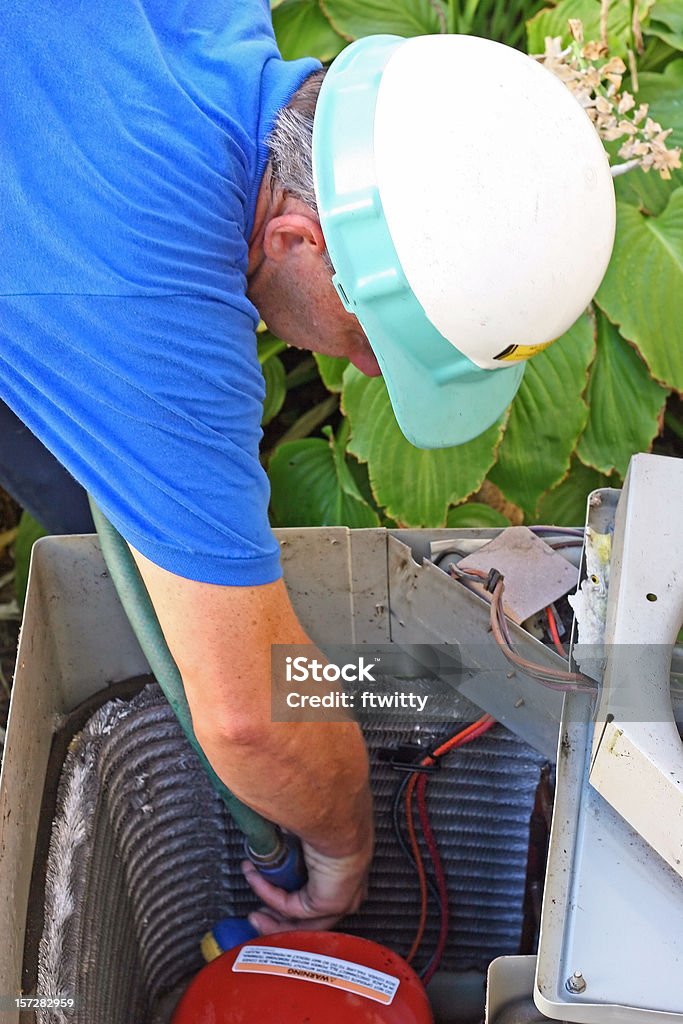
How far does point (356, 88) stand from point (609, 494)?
35 centimetres

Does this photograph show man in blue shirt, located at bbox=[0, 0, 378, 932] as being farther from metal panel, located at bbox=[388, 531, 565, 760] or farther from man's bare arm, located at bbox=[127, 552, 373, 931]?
metal panel, located at bbox=[388, 531, 565, 760]

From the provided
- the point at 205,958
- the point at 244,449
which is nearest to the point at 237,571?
the point at 244,449

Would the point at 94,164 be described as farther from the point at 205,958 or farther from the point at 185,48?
the point at 205,958

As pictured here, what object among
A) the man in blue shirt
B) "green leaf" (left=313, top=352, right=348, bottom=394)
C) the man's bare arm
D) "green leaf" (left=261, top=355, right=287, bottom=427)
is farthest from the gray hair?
"green leaf" (left=261, top=355, right=287, bottom=427)

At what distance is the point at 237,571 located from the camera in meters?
0.70

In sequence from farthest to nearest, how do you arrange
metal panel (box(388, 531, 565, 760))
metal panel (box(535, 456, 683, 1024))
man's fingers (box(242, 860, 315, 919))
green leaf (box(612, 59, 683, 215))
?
green leaf (box(612, 59, 683, 215)) → man's fingers (box(242, 860, 315, 919)) → metal panel (box(388, 531, 565, 760)) → metal panel (box(535, 456, 683, 1024))

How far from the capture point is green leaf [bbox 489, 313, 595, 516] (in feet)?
4.42

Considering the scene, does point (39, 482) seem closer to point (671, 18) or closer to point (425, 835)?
point (425, 835)

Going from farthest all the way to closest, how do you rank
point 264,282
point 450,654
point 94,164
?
1. point 450,654
2. point 264,282
3. point 94,164

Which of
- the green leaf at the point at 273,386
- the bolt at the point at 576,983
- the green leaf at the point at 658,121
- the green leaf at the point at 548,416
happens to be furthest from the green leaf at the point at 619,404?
the bolt at the point at 576,983

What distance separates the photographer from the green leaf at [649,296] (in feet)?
4.43

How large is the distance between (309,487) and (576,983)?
88cm

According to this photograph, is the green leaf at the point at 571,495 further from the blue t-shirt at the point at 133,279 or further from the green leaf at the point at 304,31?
the blue t-shirt at the point at 133,279

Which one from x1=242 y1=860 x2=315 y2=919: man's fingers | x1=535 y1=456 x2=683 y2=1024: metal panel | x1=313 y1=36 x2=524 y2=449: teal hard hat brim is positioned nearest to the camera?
x1=535 y1=456 x2=683 y2=1024: metal panel
